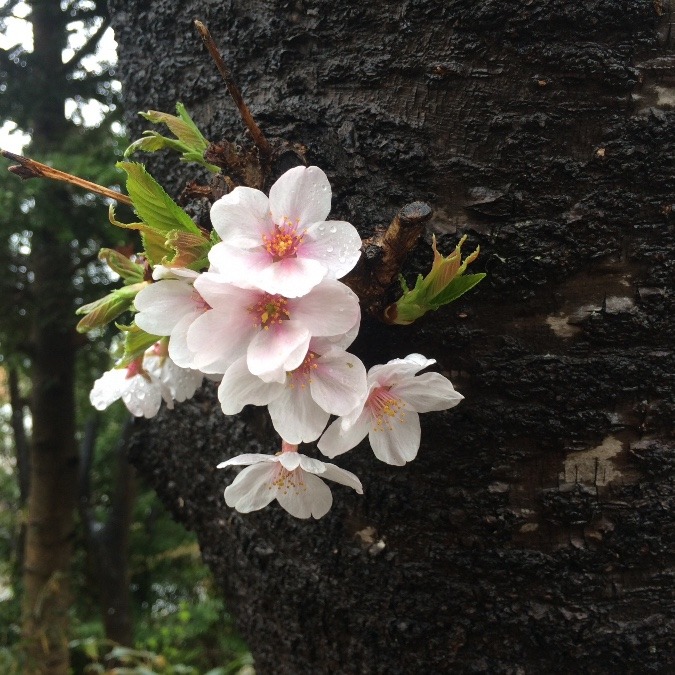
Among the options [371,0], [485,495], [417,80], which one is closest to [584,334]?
[485,495]

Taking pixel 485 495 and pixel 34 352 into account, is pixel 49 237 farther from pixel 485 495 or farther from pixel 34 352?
pixel 485 495

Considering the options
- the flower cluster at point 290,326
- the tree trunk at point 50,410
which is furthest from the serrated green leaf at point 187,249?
the tree trunk at point 50,410

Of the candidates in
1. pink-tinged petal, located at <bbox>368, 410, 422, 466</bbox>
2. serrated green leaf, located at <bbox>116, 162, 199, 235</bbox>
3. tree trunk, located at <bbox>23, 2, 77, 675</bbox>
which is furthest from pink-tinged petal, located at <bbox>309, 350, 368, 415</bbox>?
Answer: tree trunk, located at <bbox>23, 2, 77, 675</bbox>

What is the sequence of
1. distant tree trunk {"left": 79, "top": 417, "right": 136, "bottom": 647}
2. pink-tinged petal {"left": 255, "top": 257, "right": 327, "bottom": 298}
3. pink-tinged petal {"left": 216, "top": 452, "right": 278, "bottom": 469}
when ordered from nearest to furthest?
pink-tinged petal {"left": 255, "top": 257, "right": 327, "bottom": 298}
pink-tinged petal {"left": 216, "top": 452, "right": 278, "bottom": 469}
distant tree trunk {"left": 79, "top": 417, "right": 136, "bottom": 647}

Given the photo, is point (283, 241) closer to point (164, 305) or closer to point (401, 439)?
point (164, 305)

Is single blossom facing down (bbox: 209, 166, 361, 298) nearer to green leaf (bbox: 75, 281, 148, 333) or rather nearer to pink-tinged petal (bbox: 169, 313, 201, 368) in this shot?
pink-tinged petal (bbox: 169, 313, 201, 368)

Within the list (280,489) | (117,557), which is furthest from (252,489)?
(117,557)

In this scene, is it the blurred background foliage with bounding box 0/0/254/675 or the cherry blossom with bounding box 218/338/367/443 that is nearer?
the cherry blossom with bounding box 218/338/367/443
